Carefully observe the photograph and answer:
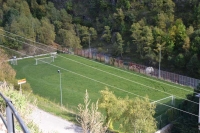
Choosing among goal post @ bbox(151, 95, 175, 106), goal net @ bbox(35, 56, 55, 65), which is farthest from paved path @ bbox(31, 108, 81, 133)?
goal net @ bbox(35, 56, 55, 65)

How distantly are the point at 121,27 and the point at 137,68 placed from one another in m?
6.51

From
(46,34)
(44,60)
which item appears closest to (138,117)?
(44,60)

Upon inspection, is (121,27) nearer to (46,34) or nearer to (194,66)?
(46,34)

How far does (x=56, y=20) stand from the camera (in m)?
34.6

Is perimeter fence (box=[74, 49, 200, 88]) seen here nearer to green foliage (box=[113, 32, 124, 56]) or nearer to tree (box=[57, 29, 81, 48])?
tree (box=[57, 29, 81, 48])

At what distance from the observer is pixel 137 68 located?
87.1ft

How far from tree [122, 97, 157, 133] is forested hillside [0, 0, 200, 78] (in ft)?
38.8

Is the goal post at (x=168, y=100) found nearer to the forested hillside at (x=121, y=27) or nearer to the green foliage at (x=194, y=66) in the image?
the green foliage at (x=194, y=66)

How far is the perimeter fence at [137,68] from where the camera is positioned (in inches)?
942

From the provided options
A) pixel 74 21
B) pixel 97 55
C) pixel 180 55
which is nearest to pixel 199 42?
pixel 180 55

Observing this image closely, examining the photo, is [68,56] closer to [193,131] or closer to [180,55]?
[180,55]

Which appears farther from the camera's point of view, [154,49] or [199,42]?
[154,49]

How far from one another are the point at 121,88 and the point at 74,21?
15.2 metres

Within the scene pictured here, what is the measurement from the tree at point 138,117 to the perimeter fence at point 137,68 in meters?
10.9
